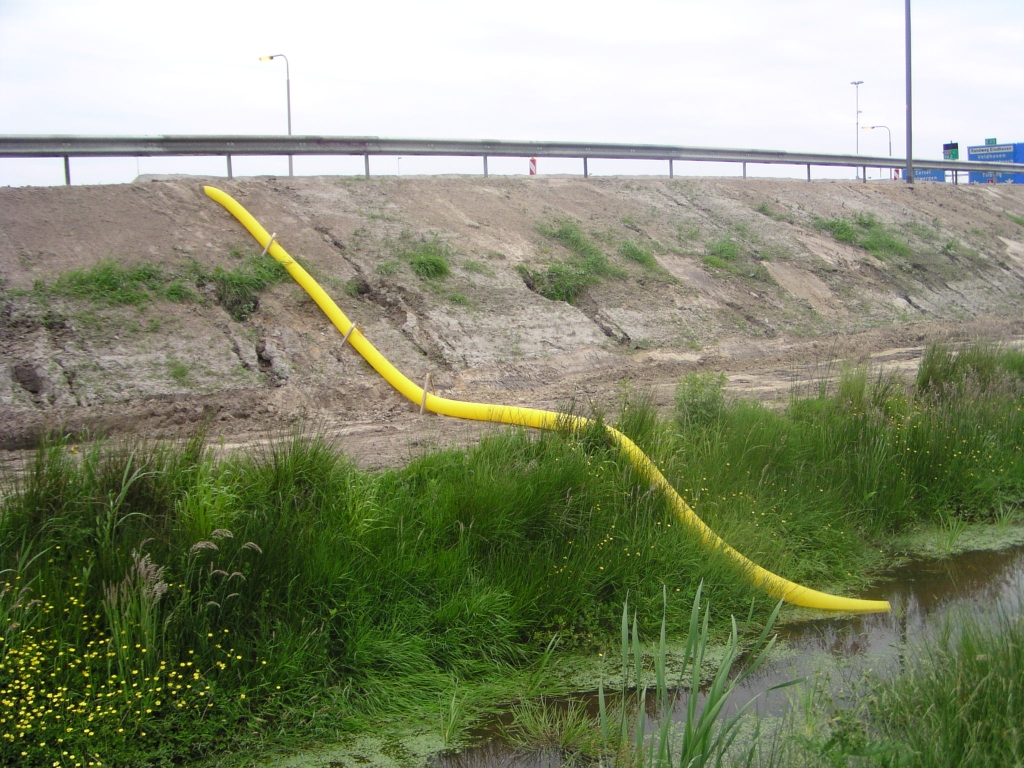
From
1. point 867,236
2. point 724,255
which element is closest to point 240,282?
point 724,255

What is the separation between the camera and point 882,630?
19.4 feet

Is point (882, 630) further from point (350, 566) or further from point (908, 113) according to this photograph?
point (908, 113)

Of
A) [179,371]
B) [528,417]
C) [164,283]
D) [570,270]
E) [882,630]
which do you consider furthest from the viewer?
[570,270]

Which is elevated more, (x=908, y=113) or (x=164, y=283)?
(x=908, y=113)

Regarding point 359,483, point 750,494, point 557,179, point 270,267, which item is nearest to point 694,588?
point 750,494

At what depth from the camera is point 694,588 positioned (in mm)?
6090

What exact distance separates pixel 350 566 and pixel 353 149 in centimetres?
1193

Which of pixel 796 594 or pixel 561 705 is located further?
pixel 796 594

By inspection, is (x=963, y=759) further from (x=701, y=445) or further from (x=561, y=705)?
(x=701, y=445)

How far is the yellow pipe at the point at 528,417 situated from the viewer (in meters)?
6.26

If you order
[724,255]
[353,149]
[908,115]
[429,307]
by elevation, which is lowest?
[429,307]

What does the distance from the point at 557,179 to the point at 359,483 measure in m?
13.1

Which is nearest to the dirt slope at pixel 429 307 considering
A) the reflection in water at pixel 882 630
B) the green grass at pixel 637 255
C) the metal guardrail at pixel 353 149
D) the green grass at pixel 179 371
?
the green grass at pixel 179 371

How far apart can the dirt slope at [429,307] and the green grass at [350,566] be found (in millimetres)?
1080
